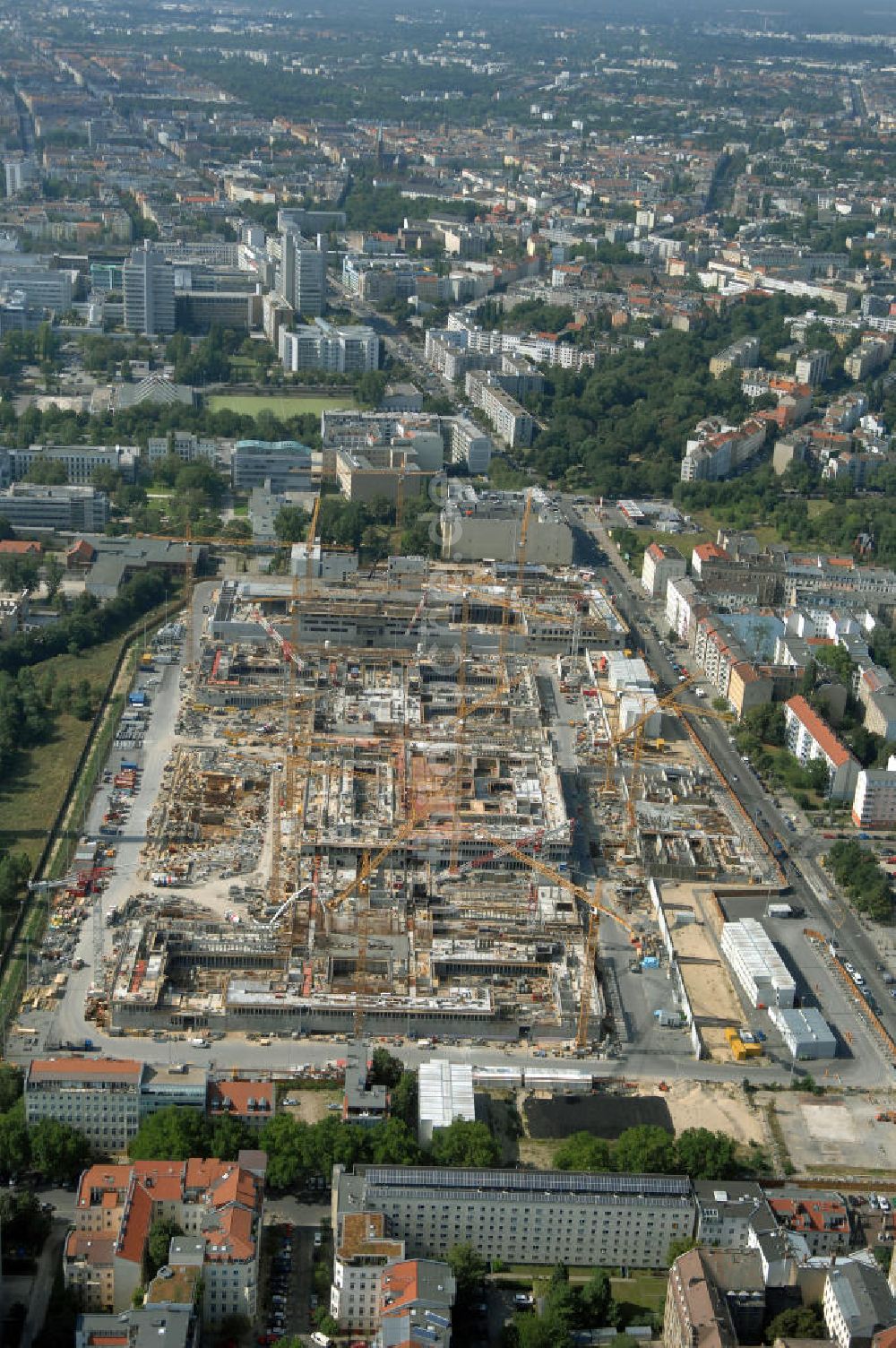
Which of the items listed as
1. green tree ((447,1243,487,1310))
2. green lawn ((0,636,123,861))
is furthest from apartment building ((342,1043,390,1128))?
green lawn ((0,636,123,861))

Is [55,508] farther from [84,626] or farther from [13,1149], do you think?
[13,1149]

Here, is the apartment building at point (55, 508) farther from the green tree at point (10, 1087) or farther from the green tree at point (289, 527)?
the green tree at point (10, 1087)

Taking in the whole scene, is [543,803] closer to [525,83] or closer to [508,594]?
[508,594]

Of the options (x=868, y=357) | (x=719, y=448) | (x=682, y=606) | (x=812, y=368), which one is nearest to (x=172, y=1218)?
(x=682, y=606)

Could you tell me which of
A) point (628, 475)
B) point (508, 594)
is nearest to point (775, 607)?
point (508, 594)

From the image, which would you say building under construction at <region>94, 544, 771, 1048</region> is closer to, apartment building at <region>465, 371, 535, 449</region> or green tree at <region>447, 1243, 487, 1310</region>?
green tree at <region>447, 1243, 487, 1310</region>
